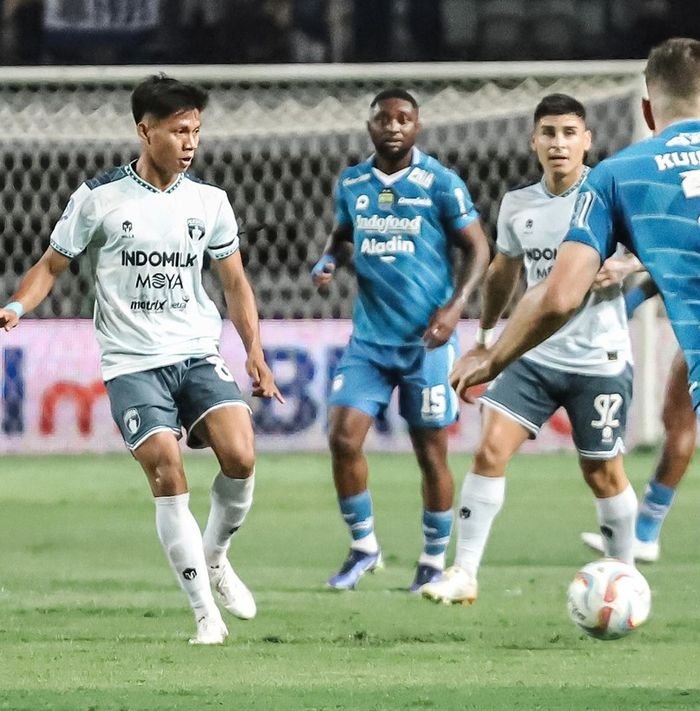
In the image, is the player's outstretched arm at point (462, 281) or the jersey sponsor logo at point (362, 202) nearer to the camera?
the player's outstretched arm at point (462, 281)

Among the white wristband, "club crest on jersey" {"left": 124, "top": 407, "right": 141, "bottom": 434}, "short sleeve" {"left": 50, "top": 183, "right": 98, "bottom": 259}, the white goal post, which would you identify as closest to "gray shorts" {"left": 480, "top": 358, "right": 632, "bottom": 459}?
the white wristband

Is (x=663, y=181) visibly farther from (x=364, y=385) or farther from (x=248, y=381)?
→ (x=248, y=381)

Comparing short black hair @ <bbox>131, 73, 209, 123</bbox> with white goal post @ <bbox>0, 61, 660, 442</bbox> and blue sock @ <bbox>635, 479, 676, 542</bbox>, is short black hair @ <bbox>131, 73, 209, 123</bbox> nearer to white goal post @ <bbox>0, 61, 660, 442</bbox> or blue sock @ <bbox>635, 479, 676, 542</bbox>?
blue sock @ <bbox>635, 479, 676, 542</bbox>

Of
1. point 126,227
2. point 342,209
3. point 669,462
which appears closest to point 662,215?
point 126,227

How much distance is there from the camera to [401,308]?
25.3 feet

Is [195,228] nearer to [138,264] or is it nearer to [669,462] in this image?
[138,264]

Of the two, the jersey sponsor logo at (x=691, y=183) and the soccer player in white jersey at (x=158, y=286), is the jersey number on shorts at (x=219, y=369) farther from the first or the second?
the jersey sponsor logo at (x=691, y=183)

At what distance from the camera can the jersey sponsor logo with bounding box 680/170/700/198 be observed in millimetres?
4516

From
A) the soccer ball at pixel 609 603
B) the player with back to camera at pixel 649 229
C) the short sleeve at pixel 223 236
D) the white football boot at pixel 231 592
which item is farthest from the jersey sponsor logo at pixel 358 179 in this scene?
the player with back to camera at pixel 649 229

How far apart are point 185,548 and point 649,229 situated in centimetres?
211

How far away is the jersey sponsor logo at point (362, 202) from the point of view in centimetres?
775

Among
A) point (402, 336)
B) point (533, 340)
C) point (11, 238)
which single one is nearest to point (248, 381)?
point (11, 238)

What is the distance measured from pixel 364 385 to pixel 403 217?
0.70 meters

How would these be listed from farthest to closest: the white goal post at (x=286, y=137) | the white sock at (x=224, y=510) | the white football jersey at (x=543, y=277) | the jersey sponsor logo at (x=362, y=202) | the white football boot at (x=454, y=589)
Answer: the white goal post at (x=286, y=137), the jersey sponsor logo at (x=362, y=202), the white football jersey at (x=543, y=277), the white football boot at (x=454, y=589), the white sock at (x=224, y=510)
